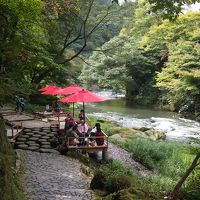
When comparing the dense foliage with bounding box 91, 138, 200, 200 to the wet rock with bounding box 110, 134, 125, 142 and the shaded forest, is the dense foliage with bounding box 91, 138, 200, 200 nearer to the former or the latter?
the wet rock with bounding box 110, 134, 125, 142

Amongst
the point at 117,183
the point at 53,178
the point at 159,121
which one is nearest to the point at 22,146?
the point at 53,178

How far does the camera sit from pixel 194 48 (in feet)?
104

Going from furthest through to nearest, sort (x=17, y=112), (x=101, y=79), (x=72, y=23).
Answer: (x=101, y=79) < (x=72, y=23) < (x=17, y=112)

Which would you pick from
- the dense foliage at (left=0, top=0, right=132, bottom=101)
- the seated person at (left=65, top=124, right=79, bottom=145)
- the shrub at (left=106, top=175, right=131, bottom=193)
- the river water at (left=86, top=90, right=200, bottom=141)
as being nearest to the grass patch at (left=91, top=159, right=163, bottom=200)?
the shrub at (left=106, top=175, right=131, bottom=193)

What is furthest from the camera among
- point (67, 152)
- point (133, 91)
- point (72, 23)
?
point (133, 91)

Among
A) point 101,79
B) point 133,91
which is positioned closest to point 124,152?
point 101,79

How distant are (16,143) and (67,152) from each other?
1941 mm

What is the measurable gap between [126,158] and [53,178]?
18.5 feet

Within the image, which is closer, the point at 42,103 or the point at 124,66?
the point at 42,103

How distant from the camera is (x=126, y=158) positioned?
14.4 meters

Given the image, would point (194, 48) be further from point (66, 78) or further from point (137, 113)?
point (66, 78)

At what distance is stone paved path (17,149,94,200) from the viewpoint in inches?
313

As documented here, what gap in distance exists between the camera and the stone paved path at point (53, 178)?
313 inches

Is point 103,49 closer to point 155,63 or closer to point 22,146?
point 155,63
